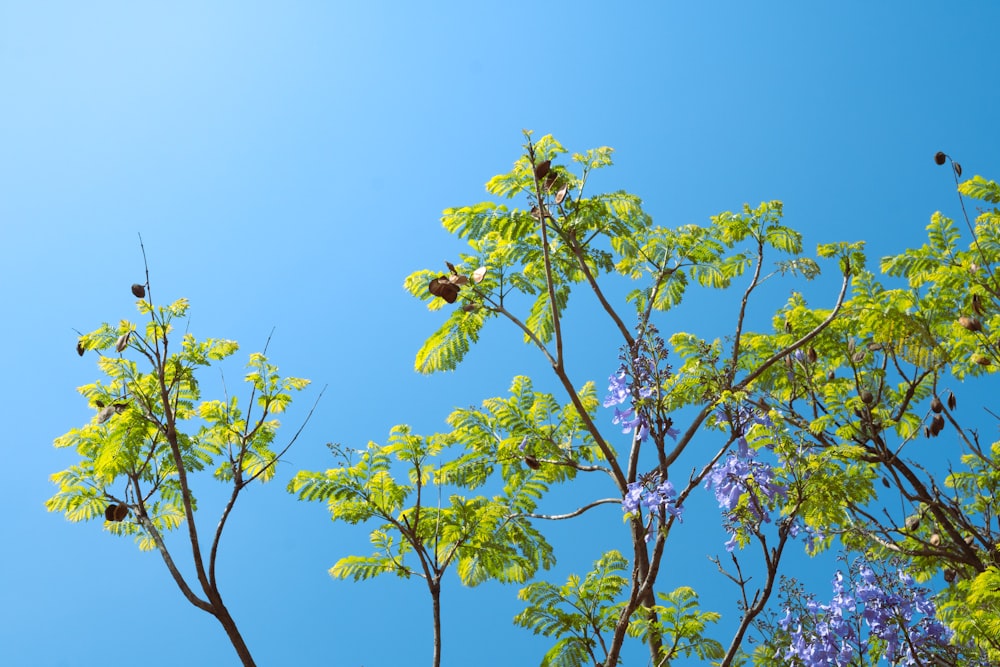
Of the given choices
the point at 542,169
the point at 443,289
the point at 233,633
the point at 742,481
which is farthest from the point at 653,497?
the point at 233,633

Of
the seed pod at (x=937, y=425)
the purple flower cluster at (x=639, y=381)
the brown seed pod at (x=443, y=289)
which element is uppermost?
the brown seed pod at (x=443, y=289)

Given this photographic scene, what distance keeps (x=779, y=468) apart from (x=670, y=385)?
1.25 metres

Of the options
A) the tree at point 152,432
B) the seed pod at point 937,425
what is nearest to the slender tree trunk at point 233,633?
the tree at point 152,432

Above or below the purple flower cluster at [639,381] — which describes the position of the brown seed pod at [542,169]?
above

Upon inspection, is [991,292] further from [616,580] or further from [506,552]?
[506,552]

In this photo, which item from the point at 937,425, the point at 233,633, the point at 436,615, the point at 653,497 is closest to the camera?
the point at 653,497

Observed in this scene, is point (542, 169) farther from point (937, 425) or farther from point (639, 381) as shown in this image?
point (937, 425)

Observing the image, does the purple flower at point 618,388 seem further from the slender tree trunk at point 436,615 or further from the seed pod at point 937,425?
the seed pod at point 937,425

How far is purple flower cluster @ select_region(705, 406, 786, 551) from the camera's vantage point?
439cm

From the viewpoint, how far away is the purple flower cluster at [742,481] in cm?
439

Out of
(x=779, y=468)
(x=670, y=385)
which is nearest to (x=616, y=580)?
(x=779, y=468)

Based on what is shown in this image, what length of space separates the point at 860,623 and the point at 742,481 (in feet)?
4.77

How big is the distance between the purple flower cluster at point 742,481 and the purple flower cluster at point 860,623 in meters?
0.90

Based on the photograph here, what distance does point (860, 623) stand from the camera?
5.12m
